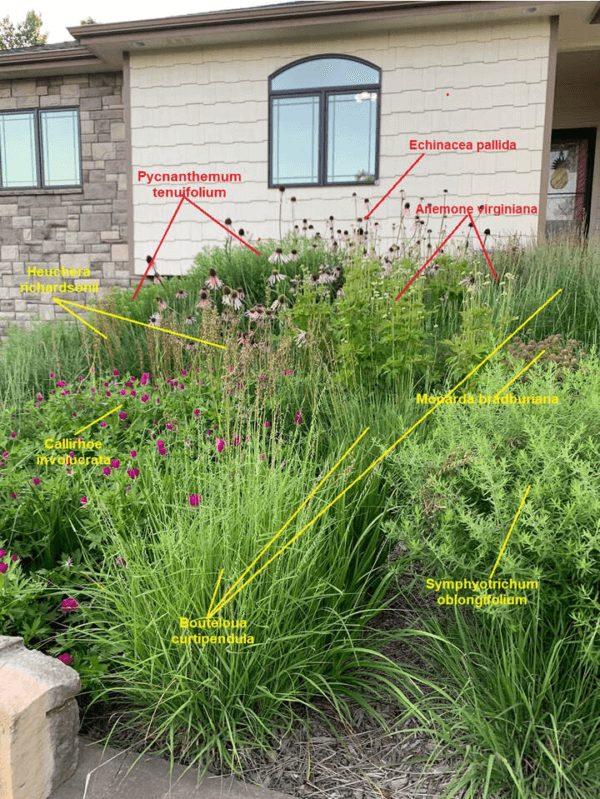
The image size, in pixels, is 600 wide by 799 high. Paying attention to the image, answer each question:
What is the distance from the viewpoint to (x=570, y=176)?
1071 cm

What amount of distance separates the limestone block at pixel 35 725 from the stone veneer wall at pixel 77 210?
845 cm

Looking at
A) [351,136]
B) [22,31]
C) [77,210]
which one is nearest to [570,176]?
[351,136]

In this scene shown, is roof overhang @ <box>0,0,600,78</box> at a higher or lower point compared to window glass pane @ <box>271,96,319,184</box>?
higher

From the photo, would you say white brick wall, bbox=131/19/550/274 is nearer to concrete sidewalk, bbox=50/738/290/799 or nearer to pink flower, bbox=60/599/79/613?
pink flower, bbox=60/599/79/613

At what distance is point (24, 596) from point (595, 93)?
452 inches

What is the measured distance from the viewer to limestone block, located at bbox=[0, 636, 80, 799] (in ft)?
5.40

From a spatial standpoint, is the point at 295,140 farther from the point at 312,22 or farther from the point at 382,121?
the point at 312,22

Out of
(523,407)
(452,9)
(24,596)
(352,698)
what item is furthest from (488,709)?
(452,9)

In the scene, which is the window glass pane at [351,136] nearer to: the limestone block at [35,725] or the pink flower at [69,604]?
the pink flower at [69,604]

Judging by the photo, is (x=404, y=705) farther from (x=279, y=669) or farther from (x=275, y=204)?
(x=275, y=204)

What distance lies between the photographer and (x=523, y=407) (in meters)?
2.19

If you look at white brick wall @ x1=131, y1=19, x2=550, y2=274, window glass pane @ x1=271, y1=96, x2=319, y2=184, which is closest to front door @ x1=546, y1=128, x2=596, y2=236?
white brick wall @ x1=131, y1=19, x2=550, y2=274

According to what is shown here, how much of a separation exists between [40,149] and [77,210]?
1.22 meters

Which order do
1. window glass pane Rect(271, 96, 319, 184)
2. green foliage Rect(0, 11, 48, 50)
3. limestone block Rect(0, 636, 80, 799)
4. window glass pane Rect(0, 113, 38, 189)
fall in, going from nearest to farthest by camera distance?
limestone block Rect(0, 636, 80, 799)
window glass pane Rect(271, 96, 319, 184)
window glass pane Rect(0, 113, 38, 189)
green foliage Rect(0, 11, 48, 50)
